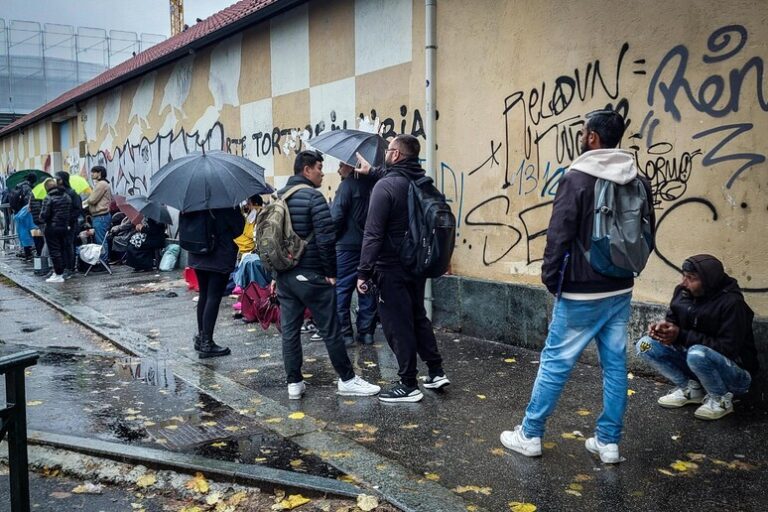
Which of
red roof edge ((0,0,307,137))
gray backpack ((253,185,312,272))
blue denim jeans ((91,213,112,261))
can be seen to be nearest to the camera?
gray backpack ((253,185,312,272))

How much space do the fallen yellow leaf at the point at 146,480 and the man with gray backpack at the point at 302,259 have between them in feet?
4.64

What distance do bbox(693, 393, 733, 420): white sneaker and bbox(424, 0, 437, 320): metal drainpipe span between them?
10.9ft

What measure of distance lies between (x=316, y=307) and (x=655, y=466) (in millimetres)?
2498

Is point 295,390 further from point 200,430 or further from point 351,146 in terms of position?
point 351,146

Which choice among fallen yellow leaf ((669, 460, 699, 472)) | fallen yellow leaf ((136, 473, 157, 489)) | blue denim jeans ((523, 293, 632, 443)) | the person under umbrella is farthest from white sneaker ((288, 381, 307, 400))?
fallen yellow leaf ((669, 460, 699, 472))

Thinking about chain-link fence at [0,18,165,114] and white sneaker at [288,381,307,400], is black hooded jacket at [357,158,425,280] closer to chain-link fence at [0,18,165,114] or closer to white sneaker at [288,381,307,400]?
white sneaker at [288,381,307,400]

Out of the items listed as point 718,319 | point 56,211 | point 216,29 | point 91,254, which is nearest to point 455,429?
point 718,319

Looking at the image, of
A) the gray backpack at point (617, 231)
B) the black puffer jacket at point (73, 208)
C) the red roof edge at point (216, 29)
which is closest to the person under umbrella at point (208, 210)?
the gray backpack at point (617, 231)

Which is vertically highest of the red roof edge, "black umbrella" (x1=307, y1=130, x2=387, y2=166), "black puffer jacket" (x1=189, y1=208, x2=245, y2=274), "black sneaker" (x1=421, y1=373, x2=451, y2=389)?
the red roof edge

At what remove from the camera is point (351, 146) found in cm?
634

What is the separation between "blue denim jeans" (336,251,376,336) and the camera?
6688 mm

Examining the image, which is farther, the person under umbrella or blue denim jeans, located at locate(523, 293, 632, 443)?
the person under umbrella

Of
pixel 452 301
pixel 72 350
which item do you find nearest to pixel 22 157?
pixel 72 350

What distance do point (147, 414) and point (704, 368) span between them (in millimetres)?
3823
